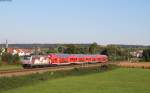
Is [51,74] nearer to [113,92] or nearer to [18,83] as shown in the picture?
[18,83]

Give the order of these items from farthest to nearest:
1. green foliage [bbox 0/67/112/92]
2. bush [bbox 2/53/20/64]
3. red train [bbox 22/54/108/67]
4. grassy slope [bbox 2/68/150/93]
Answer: bush [bbox 2/53/20/64], red train [bbox 22/54/108/67], green foliage [bbox 0/67/112/92], grassy slope [bbox 2/68/150/93]

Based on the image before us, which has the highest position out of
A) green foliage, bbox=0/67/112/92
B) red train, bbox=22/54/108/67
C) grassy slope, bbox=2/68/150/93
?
red train, bbox=22/54/108/67

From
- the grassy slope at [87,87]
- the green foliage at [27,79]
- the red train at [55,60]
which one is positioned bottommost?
the grassy slope at [87,87]

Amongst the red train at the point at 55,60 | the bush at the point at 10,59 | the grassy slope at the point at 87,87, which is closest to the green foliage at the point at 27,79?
the grassy slope at the point at 87,87

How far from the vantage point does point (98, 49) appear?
605ft

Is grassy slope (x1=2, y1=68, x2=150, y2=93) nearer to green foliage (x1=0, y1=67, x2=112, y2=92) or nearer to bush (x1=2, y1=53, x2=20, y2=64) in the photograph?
green foliage (x1=0, y1=67, x2=112, y2=92)

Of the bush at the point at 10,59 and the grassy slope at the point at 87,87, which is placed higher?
the bush at the point at 10,59

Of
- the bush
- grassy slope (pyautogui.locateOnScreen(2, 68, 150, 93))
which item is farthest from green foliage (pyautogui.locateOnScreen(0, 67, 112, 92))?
the bush

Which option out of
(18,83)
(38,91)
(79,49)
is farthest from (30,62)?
(79,49)

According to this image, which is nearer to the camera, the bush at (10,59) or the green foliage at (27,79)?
the green foliage at (27,79)

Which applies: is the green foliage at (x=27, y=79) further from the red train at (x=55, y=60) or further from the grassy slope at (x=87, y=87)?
the red train at (x=55, y=60)

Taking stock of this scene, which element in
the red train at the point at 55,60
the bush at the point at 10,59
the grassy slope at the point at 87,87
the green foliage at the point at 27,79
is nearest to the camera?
the grassy slope at the point at 87,87

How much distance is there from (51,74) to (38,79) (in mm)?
6469

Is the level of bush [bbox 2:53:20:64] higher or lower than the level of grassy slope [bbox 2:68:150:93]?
higher
